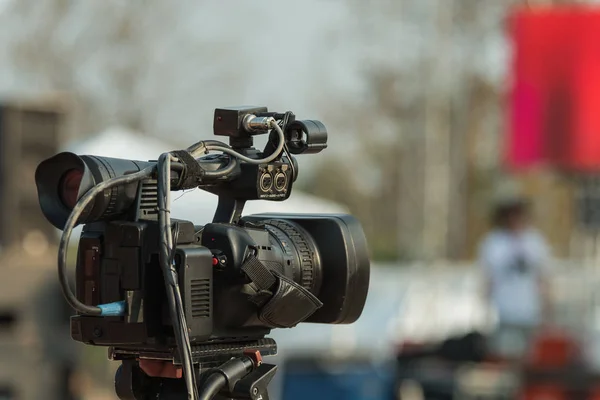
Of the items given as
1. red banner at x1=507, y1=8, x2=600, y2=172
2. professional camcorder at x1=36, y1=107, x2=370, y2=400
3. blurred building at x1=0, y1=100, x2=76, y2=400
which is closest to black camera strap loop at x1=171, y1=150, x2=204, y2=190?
professional camcorder at x1=36, y1=107, x2=370, y2=400

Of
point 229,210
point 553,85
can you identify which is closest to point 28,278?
point 229,210

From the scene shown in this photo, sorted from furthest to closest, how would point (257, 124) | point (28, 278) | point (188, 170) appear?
point (28, 278) < point (257, 124) < point (188, 170)

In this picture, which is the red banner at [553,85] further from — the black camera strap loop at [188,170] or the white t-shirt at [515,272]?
the black camera strap loop at [188,170]

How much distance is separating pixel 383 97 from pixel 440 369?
1898cm

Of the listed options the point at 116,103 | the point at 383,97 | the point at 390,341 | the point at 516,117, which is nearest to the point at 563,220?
the point at 383,97

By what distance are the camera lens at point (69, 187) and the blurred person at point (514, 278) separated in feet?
17.8

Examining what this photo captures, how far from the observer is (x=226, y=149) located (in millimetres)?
2379

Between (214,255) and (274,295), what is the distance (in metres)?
0.14

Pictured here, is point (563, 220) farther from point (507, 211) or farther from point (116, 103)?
point (507, 211)

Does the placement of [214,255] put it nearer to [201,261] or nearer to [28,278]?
[201,261]

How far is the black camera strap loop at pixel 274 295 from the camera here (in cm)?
237

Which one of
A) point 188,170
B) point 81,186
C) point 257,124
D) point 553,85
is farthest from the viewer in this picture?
point 553,85

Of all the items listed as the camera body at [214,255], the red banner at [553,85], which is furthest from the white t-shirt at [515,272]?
the camera body at [214,255]

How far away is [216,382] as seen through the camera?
2338 millimetres
